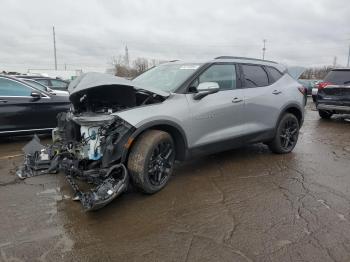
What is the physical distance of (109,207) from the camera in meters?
4.04

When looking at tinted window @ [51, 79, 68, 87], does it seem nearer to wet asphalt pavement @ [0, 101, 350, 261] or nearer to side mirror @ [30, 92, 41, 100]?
side mirror @ [30, 92, 41, 100]

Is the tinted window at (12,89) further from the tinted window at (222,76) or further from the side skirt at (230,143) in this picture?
the side skirt at (230,143)

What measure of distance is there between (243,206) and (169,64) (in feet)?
8.79

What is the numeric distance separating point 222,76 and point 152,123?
1.64 m

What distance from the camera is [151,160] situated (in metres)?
4.20

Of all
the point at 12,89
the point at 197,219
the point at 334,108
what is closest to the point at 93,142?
the point at 197,219

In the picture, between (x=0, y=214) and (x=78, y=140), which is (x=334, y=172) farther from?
(x=0, y=214)

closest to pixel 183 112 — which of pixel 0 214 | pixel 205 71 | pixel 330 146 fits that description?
pixel 205 71

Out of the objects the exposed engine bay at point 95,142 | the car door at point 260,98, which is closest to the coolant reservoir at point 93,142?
the exposed engine bay at point 95,142

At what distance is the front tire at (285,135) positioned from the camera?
625 centimetres

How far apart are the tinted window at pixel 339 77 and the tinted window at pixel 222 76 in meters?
6.75

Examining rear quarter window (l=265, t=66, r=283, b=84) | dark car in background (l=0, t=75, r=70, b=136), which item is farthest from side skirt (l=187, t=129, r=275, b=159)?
dark car in background (l=0, t=75, r=70, b=136)

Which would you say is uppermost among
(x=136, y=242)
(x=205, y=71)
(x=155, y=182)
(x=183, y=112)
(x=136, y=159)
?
(x=205, y=71)

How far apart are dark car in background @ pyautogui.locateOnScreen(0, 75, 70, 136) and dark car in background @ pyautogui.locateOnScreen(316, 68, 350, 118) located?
812cm
